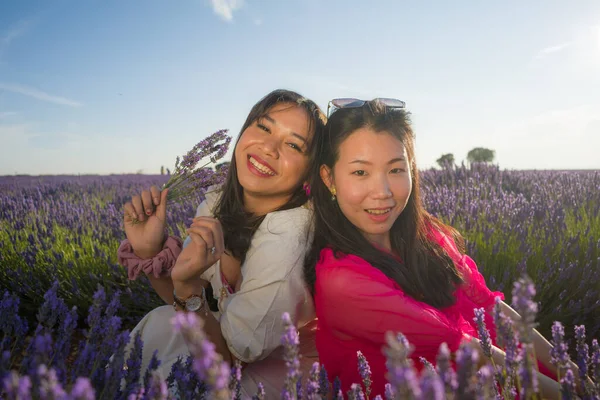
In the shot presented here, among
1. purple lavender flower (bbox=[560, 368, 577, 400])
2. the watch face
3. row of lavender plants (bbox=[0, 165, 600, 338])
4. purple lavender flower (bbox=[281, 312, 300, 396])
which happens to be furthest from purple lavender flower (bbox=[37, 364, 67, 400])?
row of lavender plants (bbox=[0, 165, 600, 338])

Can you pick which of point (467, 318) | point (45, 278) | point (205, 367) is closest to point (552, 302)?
point (467, 318)

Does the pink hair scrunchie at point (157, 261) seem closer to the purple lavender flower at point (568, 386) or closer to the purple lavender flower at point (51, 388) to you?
the purple lavender flower at point (51, 388)

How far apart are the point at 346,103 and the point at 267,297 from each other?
1.01m

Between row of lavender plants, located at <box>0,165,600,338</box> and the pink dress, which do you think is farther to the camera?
row of lavender plants, located at <box>0,165,600,338</box>

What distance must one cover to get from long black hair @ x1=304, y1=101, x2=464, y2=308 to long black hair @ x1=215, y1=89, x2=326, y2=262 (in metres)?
0.08

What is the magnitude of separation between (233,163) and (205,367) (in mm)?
1970

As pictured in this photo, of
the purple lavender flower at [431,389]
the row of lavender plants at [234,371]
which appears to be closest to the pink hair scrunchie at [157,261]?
the row of lavender plants at [234,371]

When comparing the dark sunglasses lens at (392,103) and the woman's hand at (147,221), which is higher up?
the dark sunglasses lens at (392,103)

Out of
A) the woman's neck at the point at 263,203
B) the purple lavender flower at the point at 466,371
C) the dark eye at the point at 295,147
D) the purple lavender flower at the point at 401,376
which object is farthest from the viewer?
the woman's neck at the point at 263,203

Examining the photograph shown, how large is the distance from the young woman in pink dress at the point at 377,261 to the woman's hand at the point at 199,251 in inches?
15.6

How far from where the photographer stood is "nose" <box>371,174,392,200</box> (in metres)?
1.92

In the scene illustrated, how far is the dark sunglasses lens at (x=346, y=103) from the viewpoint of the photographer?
2178 mm

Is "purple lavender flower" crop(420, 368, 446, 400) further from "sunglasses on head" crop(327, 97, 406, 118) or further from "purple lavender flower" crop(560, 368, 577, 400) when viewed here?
"sunglasses on head" crop(327, 97, 406, 118)

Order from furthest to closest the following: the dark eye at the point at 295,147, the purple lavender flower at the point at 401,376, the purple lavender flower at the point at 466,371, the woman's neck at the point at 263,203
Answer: the woman's neck at the point at 263,203, the dark eye at the point at 295,147, the purple lavender flower at the point at 466,371, the purple lavender flower at the point at 401,376
